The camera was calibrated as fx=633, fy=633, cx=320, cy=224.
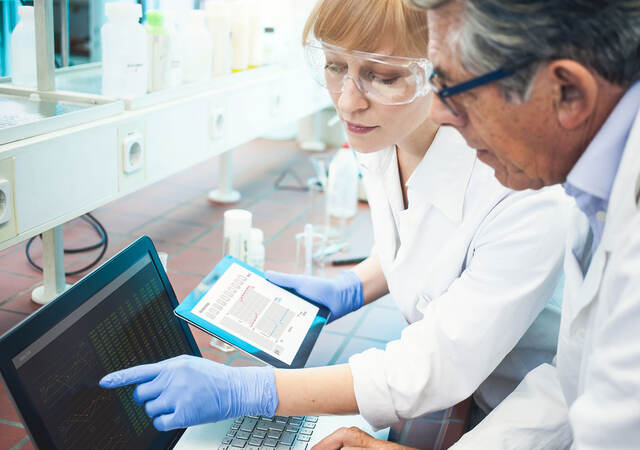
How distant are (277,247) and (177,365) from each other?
111 centimetres

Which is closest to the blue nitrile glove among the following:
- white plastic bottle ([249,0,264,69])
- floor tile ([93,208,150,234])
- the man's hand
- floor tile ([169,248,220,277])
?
the man's hand

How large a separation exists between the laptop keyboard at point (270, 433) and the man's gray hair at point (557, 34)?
28.3 inches

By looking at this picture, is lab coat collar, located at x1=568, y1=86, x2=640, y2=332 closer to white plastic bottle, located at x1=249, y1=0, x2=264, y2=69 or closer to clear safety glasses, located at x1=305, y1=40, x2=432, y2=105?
clear safety glasses, located at x1=305, y1=40, x2=432, y2=105

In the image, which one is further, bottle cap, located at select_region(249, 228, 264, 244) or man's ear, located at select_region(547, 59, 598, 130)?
bottle cap, located at select_region(249, 228, 264, 244)

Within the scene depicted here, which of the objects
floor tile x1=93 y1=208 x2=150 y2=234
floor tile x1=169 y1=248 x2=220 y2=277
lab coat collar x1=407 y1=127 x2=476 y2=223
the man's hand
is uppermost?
lab coat collar x1=407 y1=127 x2=476 y2=223

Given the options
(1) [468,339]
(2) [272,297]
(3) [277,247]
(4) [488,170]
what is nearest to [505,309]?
(1) [468,339]

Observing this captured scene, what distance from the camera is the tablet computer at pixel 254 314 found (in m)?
1.19

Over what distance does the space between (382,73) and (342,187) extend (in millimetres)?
1374

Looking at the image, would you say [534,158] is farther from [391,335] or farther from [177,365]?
[391,335]

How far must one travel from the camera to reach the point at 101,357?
38.2 inches

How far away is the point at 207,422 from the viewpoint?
1084 mm

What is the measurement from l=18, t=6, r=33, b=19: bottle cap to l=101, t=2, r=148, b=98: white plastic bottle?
19 cm

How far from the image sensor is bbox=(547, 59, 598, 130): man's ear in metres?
0.71

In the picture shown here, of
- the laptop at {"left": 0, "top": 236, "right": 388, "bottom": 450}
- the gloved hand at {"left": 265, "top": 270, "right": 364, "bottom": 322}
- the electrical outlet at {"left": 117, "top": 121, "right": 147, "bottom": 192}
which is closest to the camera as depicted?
the laptop at {"left": 0, "top": 236, "right": 388, "bottom": 450}
